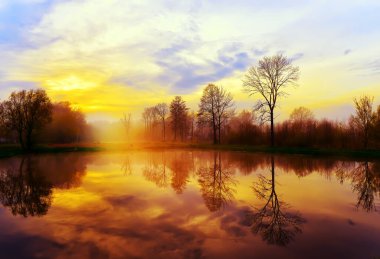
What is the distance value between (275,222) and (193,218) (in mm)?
2644

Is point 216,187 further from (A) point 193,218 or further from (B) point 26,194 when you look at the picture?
(B) point 26,194

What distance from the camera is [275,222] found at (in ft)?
31.3

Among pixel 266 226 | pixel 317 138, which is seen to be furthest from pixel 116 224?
pixel 317 138

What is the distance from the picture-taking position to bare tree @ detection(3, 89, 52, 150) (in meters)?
54.8

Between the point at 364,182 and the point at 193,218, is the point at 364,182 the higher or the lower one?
the higher one

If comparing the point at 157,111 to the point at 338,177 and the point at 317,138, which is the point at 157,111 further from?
the point at 338,177

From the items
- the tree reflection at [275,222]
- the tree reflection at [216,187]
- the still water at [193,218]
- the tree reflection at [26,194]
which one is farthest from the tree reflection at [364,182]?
the tree reflection at [26,194]

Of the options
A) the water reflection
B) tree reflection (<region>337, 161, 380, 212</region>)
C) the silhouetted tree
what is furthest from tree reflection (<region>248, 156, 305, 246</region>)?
the silhouetted tree

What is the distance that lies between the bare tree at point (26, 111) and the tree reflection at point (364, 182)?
51209 millimetres

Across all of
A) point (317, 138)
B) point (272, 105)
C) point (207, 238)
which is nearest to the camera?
point (207, 238)

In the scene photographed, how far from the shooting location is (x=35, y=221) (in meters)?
10.1

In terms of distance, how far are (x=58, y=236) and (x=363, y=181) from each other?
15771 mm

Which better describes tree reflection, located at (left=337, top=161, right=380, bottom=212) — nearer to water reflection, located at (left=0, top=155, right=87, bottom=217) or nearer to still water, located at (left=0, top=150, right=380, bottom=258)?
still water, located at (left=0, top=150, right=380, bottom=258)

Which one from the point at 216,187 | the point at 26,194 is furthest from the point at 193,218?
the point at 26,194
